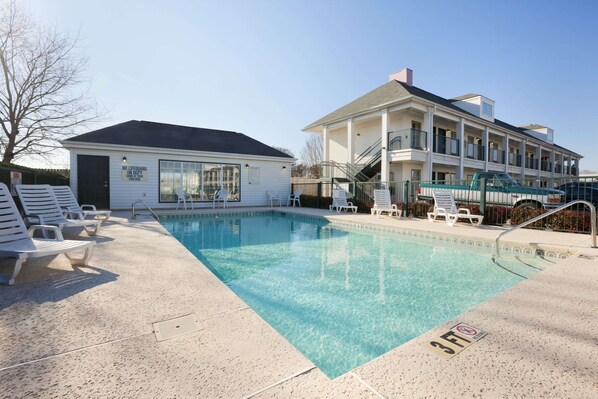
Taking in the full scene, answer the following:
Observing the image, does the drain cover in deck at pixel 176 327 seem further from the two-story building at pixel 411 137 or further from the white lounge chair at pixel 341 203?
the two-story building at pixel 411 137

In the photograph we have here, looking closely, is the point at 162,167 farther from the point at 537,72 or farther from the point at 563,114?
the point at 563,114

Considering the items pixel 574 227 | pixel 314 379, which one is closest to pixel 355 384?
pixel 314 379

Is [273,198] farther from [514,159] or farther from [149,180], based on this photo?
[514,159]

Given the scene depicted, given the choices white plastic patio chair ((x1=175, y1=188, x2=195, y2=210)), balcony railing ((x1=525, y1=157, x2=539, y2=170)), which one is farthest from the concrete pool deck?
balcony railing ((x1=525, y1=157, x2=539, y2=170))

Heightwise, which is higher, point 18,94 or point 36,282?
point 18,94

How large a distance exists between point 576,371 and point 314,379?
1.49 metres

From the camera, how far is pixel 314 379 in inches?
60.4

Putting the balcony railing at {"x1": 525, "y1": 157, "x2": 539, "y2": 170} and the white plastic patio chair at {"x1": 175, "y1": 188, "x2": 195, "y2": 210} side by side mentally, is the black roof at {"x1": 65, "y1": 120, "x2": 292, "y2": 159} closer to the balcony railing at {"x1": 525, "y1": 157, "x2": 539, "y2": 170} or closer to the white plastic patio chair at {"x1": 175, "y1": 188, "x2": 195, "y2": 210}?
the white plastic patio chair at {"x1": 175, "y1": 188, "x2": 195, "y2": 210}

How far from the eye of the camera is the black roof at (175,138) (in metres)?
12.4

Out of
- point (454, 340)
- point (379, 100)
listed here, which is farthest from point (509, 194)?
point (454, 340)

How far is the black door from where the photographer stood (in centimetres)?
1152

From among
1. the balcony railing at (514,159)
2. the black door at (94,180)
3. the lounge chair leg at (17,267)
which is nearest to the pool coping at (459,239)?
the black door at (94,180)

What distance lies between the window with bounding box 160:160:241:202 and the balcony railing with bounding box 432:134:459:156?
35.5ft

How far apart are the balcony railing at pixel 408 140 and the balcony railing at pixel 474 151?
→ 4.54 m
